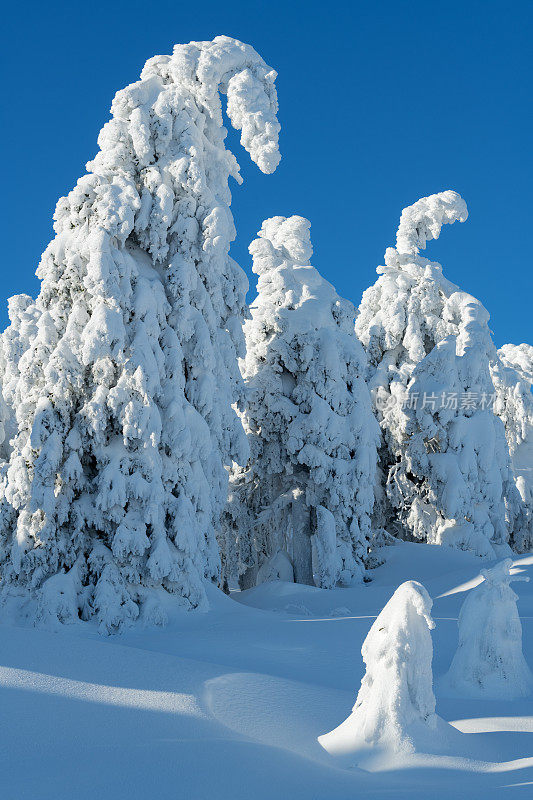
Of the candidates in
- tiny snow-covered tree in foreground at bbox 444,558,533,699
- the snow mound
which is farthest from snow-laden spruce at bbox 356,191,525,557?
the snow mound

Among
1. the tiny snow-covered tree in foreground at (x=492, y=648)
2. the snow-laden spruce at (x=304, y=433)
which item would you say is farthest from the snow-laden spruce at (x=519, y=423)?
the tiny snow-covered tree in foreground at (x=492, y=648)

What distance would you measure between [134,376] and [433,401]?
12802mm

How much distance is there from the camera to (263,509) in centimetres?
2106

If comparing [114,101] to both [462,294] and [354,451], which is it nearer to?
[354,451]

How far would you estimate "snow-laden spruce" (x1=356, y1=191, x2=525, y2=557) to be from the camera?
22844 millimetres

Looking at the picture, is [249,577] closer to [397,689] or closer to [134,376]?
[134,376]

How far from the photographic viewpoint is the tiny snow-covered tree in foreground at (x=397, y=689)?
5789 mm

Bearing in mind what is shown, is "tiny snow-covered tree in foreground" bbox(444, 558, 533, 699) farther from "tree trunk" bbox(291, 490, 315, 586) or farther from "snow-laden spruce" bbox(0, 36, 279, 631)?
"tree trunk" bbox(291, 490, 315, 586)

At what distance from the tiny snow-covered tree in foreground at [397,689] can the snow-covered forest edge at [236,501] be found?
0.02 m

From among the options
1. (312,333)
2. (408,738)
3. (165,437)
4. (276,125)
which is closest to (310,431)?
(312,333)

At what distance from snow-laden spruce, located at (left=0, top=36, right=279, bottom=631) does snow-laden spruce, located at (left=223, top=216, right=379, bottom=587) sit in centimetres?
420

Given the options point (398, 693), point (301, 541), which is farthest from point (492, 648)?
point (301, 541)

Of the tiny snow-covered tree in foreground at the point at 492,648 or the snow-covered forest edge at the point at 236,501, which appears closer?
the snow-covered forest edge at the point at 236,501

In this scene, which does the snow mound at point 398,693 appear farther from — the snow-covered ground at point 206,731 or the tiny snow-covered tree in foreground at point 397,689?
the snow-covered ground at point 206,731
